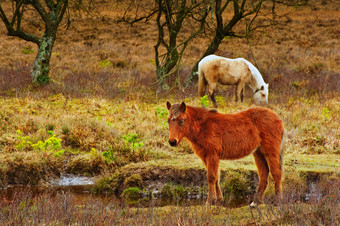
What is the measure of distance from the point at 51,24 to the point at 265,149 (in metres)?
12.7

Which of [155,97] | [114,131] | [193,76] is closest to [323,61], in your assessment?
[193,76]

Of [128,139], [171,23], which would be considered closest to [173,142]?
[128,139]

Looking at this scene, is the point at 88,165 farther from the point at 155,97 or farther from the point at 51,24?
the point at 51,24

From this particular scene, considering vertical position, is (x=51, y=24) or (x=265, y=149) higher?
(x=51, y=24)

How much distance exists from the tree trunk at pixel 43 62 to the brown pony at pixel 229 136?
1156 centimetres

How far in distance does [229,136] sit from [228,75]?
9036 mm

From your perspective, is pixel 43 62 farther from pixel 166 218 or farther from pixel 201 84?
pixel 166 218

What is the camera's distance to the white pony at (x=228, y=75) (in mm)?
13820

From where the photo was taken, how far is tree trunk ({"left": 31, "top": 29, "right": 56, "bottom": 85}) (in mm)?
15703

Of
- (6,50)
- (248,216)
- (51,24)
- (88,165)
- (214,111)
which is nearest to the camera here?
(248,216)

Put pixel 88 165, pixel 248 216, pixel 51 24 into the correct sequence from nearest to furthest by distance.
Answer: pixel 248 216, pixel 88 165, pixel 51 24

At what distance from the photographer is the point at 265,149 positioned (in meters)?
5.38

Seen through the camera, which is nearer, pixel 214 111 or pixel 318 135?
pixel 214 111

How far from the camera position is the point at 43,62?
52.5 feet
